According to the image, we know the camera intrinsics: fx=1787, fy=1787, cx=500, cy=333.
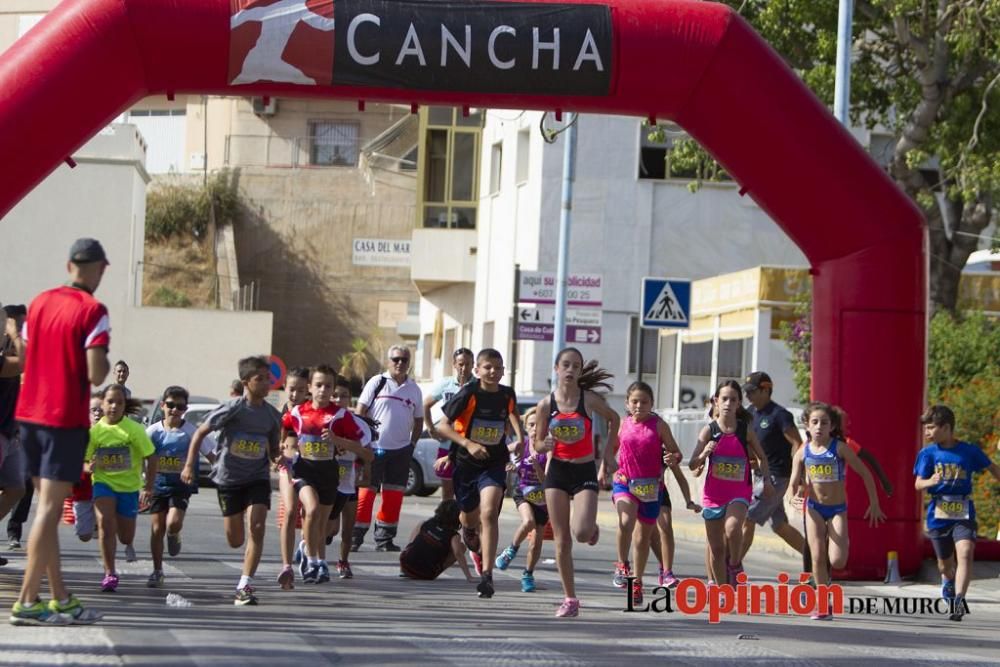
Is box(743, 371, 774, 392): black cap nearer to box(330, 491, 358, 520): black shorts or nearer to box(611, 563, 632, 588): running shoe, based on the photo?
box(611, 563, 632, 588): running shoe

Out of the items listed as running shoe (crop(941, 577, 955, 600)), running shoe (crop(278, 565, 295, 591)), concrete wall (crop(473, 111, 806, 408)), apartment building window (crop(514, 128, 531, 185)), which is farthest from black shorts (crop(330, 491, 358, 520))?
apartment building window (crop(514, 128, 531, 185))

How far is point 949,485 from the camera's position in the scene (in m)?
12.9

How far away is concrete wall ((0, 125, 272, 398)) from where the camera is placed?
152 feet

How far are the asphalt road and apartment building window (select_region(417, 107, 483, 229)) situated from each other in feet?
→ 99.4

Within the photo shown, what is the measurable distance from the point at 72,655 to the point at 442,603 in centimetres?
418

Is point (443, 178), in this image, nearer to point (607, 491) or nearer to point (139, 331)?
point (139, 331)

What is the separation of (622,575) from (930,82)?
37.1 ft

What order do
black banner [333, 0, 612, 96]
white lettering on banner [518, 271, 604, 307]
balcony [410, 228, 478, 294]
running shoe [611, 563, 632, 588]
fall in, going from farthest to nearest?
balcony [410, 228, 478, 294]
white lettering on banner [518, 271, 604, 307]
black banner [333, 0, 612, 96]
running shoe [611, 563, 632, 588]

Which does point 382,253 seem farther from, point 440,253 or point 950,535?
point 950,535

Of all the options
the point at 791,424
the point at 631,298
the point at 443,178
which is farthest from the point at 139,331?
the point at 791,424

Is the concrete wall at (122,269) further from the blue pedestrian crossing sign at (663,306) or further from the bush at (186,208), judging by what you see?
the blue pedestrian crossing sign at (663,306)

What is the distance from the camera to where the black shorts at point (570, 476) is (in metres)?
12.0

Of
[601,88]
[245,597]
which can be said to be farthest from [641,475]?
[601,88]

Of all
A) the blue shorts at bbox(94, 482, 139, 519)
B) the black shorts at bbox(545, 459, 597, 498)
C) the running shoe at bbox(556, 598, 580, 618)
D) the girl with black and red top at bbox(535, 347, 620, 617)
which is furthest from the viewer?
the blue shorts at bbox(94, 482, 139, 519)
